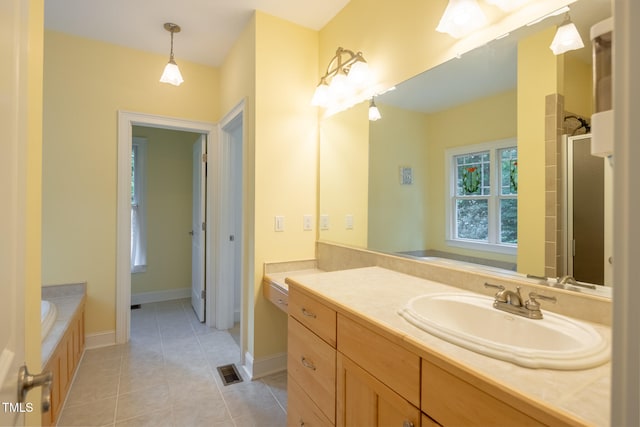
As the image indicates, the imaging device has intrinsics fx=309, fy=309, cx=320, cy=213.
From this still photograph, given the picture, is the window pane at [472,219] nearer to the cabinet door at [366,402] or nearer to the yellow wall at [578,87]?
→ the yellow wall at [578,87]

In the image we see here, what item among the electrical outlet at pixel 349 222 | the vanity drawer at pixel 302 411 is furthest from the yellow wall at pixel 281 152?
the vanity drawer at pixel 302 411

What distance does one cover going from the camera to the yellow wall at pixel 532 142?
44.8 inches

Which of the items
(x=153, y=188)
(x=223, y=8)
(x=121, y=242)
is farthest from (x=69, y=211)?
(x=223, y=8)

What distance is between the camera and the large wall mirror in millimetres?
1050

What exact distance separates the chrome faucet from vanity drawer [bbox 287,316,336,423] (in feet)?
2.08

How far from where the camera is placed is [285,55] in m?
2.28

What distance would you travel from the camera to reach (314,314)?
134 centimetres

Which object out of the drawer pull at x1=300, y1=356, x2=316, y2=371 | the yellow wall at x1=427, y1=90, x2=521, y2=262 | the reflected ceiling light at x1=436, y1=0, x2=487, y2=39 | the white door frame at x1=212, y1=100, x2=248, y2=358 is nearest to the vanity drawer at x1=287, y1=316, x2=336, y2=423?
the drawer pull at x1=300, y1=356, x2=316, y2=371

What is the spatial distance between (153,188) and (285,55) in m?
2.54

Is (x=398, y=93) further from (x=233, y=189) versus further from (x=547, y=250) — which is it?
(x=233, y=189)

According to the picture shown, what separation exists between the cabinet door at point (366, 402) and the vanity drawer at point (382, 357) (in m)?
0.02

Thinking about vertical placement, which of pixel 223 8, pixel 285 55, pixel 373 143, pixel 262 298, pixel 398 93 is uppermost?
pixel 223 8

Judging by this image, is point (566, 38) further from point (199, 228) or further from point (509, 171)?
point (199, 228)

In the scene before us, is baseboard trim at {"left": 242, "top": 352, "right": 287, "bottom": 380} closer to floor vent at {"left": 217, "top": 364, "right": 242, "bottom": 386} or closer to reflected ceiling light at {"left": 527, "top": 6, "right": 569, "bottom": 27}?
floor vent at {"left": 217, "top": 364, "right": 242, "bottom": 386}
